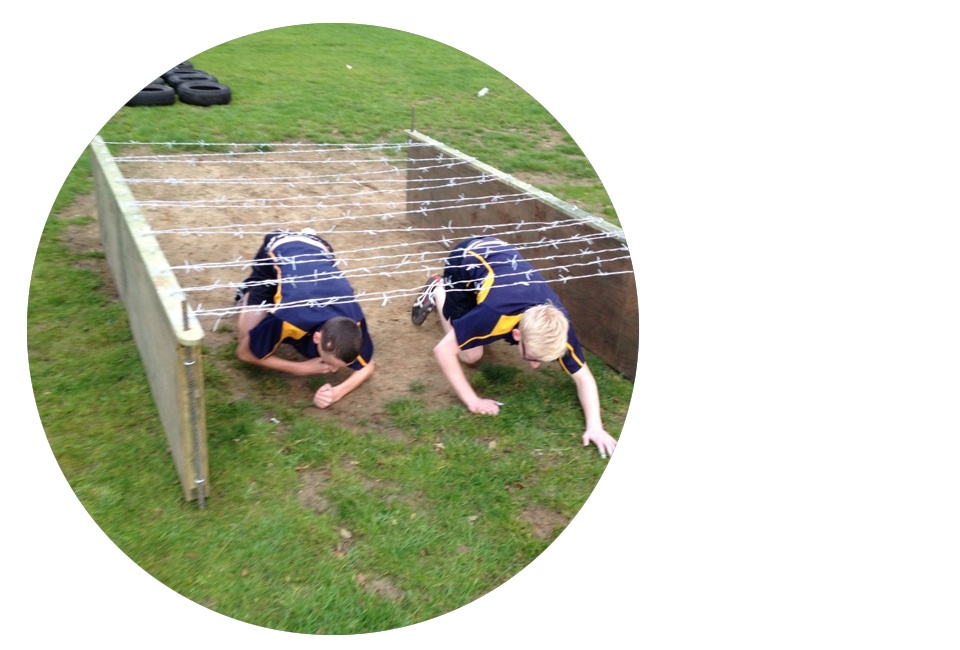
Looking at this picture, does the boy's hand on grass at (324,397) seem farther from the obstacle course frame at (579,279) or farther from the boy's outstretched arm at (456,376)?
the obstacle course frame at (579,279)

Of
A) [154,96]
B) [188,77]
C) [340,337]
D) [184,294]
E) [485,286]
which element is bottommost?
[340,337]

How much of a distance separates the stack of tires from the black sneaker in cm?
305

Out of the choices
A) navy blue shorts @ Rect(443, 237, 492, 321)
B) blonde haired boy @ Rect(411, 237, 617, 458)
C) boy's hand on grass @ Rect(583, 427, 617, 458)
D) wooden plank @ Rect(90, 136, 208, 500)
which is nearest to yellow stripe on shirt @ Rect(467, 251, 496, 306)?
blonde haired boy @ Rect(411, 237, 617, 458)

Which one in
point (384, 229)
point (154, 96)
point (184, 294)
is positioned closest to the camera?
point (184, 294)

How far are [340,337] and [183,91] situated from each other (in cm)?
376

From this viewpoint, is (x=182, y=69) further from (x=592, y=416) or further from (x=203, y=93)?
(x=592, y=416)

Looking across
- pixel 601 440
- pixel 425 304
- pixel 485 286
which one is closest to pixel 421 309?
pixel 425 304

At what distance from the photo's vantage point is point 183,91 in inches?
212

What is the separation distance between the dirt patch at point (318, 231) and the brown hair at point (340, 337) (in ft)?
0.68

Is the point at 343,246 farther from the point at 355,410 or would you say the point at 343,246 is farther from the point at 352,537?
the point at 352,537

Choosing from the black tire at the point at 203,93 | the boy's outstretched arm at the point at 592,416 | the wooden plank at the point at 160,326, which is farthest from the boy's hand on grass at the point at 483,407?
the black tire at the point at 203,93

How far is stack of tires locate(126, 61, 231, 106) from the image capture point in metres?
5.25

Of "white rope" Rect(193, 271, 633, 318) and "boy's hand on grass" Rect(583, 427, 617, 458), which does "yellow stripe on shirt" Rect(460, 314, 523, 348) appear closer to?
"white rope" Rect(193, 271, 633, 318)

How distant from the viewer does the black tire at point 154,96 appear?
5211 millimetres
